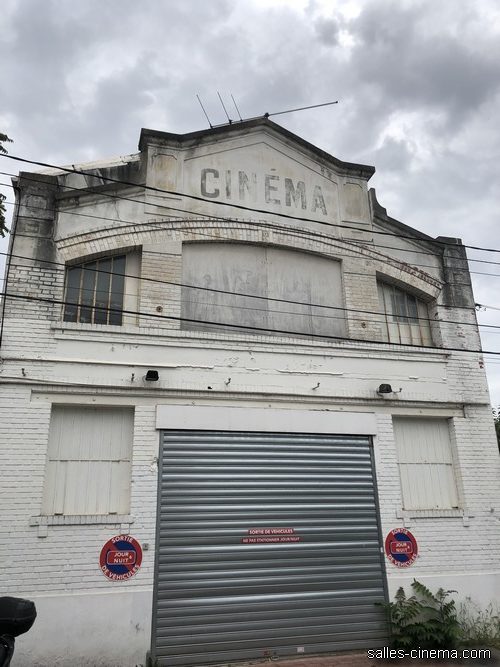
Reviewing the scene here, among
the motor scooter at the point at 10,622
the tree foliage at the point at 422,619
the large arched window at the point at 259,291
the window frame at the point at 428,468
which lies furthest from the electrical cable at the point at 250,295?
the motor scooter at the point at 10,622

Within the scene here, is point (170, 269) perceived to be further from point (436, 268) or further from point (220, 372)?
point (436, 268)

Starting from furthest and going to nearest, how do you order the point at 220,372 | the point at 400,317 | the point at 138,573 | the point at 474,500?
the point at 400,317 → the point at 474,500 → the point at 220,372 → the point at 138,573

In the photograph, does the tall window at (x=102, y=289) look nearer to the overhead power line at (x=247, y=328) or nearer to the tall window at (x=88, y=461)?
the overhead power line at (x=247, y=328)

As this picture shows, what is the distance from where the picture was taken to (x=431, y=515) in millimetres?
9523

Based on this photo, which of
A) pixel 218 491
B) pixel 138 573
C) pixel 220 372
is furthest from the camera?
pixel 220 372

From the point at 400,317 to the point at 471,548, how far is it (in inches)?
178

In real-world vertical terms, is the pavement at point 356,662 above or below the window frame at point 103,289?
below

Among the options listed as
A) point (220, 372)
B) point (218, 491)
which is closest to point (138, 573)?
point (218, 491)

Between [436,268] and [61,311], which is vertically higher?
[436,268]

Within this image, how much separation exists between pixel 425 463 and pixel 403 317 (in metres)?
2.98

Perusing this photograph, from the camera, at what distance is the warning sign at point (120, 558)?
25.8 feet

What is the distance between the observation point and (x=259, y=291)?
10.2m

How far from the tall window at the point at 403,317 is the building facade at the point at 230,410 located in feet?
0.15

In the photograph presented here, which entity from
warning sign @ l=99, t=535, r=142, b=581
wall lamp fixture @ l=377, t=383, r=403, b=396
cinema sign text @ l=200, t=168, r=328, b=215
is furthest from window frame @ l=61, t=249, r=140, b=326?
wall lamp fixture @ l=377, t=383, r=403, b=396
